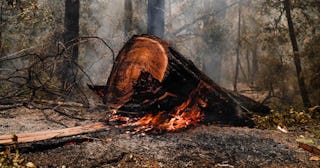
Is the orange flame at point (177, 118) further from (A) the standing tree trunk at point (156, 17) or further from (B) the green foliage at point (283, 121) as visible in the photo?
(A) the standing tree trunk at point (156, 17)

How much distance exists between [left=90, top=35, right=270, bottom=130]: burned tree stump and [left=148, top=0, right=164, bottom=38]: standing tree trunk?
4.70 meters

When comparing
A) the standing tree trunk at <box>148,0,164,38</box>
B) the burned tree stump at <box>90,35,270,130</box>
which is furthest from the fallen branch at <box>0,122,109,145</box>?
the standing tree trunk at <box>148,0,164,38</box>

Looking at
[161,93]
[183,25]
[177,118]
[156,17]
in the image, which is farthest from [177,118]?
[183,25]

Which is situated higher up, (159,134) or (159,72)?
(159,72)

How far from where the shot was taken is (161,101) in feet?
16.4

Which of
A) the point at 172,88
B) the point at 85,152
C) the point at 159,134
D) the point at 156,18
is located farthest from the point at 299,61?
the point at 85,152

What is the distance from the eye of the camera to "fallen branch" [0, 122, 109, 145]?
340cm

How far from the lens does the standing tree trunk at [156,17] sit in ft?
32.6

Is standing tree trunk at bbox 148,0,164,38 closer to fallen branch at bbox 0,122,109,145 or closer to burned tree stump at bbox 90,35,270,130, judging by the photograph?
burned tree stump at bbox 90,35,270,130

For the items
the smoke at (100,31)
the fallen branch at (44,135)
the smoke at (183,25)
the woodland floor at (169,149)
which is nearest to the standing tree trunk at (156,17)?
the smoke at (100,31)

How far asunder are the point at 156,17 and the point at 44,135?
6.98 meters

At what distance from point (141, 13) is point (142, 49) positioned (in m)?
14.6

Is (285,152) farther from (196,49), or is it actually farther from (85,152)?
(196,49)

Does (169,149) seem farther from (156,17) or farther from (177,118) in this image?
(156,17)
